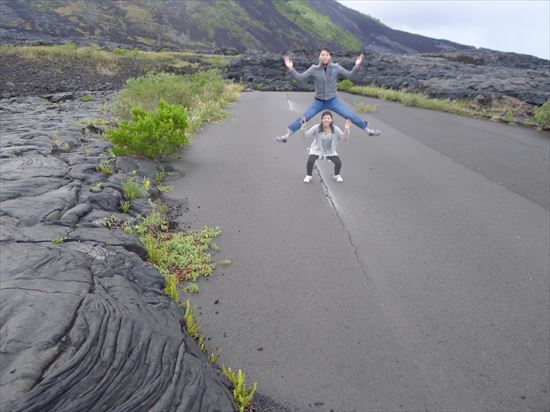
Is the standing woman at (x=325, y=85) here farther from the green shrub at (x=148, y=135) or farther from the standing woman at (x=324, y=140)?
the green shrub at (x=148, y=135)

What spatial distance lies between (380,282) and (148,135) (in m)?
6.00

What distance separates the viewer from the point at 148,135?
28.5 feet

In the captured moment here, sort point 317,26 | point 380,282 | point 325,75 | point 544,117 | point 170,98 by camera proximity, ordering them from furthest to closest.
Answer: point 317,26 < point 544,117 < point 170,98 < point 325,75 < point 380,282

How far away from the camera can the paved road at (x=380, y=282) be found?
11.9 feet

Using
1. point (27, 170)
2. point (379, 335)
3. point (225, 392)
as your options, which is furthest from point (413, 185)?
point (27, 170)

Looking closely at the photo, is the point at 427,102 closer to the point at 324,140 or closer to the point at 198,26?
the point at 324,140

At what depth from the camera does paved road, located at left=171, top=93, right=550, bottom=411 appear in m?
3.64

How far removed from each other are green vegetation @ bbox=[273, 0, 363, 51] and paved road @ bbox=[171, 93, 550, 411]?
125 meters

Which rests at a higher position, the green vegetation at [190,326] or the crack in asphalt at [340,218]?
the crack in asphalt at [340,218]

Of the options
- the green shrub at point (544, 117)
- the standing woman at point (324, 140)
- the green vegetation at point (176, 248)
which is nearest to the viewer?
the green vegetation at point (176, 248)

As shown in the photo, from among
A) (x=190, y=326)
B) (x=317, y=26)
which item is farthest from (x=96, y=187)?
(x=317, y=26)

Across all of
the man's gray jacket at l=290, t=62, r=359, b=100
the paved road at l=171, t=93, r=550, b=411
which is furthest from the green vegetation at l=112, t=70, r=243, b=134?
the man's gray jacket at l=290, t=62, r=359, b=100

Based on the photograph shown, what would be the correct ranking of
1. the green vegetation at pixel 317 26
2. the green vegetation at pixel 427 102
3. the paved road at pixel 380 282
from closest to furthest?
the paved road at pixel 380 282 < the green vegetation at pixel 427 102 < the green vegetation at pixel 317 26

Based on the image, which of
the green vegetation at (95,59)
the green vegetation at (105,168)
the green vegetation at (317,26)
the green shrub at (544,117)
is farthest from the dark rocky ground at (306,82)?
the green vegetation at (317,26)
